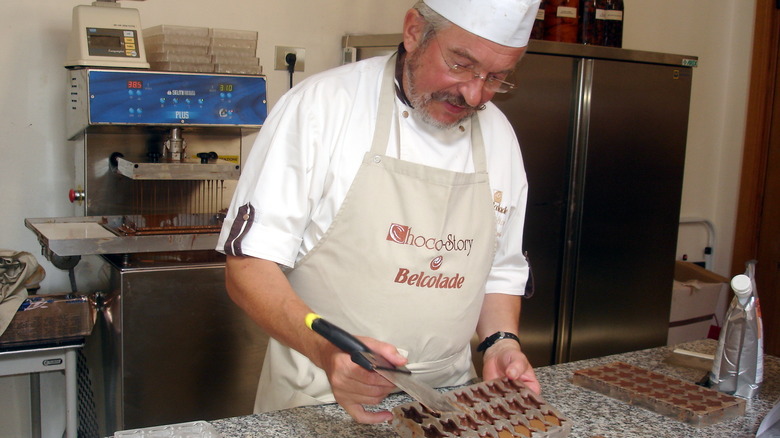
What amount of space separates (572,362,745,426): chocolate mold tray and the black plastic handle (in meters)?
0.64

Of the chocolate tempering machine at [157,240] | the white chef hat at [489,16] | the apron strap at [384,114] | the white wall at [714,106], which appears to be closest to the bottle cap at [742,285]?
the white chef hat at [489,16]

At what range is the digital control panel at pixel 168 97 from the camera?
2143 mm

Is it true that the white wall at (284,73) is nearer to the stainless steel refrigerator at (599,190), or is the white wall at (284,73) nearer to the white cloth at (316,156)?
the stainless steel refrigerator at (599,190)

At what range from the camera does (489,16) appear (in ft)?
4.41

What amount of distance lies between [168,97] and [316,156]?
1039mm

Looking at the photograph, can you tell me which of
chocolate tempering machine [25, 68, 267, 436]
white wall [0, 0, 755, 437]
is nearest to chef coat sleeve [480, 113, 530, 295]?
chocolate tempering machine [25, 68, 267, 436]

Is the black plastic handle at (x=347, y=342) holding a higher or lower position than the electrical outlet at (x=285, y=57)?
lower

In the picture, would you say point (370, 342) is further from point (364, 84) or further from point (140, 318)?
point (140, 318)

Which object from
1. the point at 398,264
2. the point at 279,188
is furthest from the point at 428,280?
the point at 279,188

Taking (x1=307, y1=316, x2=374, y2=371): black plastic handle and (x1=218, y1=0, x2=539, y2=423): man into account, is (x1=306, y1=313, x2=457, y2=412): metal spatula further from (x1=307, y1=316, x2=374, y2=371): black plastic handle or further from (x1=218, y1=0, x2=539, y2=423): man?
(x1=218, y1=0, x2=539, y2=423): man

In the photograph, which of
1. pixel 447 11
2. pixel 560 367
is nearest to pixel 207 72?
pixel 447 11

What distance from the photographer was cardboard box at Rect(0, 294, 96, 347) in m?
2.02

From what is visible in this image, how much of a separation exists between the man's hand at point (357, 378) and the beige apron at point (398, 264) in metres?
0.29

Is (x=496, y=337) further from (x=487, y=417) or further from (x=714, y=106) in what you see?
(x=714, y=106)
